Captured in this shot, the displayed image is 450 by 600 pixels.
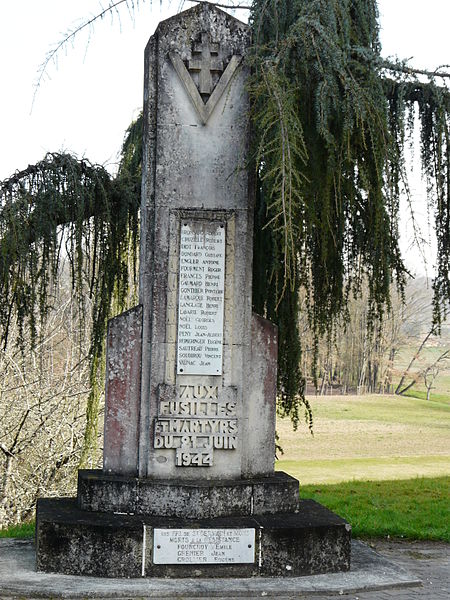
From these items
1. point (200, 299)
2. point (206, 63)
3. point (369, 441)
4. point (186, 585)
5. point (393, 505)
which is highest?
point (206, 63)

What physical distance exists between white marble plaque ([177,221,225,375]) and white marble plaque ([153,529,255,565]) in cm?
121

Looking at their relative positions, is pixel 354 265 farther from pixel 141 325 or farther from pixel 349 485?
pixel 349 485

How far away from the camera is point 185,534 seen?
583cm

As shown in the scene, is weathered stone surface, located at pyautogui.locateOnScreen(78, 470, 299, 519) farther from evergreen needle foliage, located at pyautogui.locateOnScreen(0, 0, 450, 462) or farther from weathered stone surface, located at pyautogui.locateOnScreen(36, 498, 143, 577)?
evergreen needle foliage, located at pyautogui.locateOnScreen(0, 0, 450, 462)

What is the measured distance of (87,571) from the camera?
5.77 metres

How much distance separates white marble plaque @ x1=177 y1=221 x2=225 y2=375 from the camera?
631 cm

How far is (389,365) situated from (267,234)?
32510 mm

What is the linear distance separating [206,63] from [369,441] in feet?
64.5

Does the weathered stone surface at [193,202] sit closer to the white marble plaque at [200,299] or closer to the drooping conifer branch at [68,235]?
the white marble plaque at [200,299]

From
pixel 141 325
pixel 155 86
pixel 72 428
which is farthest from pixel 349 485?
pixel 155 86

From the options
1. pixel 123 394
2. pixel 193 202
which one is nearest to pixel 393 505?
pixel 123 394

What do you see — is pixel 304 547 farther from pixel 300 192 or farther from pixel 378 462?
pixel 378 462

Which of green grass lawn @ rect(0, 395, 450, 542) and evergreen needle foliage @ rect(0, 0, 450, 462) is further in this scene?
green grass lawn @ rect(0, 395, 450, 542)

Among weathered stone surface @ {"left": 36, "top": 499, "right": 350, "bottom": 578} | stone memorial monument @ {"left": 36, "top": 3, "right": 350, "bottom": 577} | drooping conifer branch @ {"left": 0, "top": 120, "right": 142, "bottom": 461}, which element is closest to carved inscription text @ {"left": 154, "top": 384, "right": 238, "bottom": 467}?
stone memorial monument @ {"left": 36, "top": 3, "right": 350, "bottom": 577}
